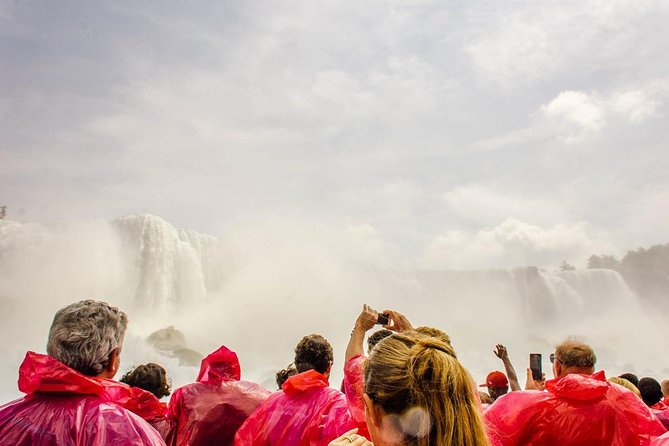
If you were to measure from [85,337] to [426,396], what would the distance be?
1.34 metres

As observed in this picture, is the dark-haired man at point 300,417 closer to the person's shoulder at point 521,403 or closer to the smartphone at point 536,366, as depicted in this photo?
the person's shoulder at point 521,403

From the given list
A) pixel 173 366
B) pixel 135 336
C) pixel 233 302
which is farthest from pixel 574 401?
pixel 233 302

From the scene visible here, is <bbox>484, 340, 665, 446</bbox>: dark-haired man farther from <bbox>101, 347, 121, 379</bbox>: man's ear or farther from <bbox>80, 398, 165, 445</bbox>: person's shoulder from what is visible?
<bbox>101, 347, 121, 379</bbox>: man's ear

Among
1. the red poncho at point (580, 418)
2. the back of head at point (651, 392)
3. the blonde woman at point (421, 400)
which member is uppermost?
the blonde woman at point (421, 400)

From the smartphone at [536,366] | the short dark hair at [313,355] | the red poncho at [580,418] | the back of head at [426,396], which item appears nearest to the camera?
the back of head at [426,396]

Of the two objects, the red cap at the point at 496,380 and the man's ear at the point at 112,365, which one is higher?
the man's ear at the point at 112,365

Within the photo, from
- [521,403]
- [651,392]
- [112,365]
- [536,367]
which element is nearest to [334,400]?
[521,403]

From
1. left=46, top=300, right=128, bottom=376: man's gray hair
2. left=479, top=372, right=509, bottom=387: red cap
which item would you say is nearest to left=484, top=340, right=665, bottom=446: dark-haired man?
left=479, top=372, right=509, bottom=387: red cap

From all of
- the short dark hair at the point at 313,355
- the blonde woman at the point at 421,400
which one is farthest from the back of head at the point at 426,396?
the short dark hair at the point at 313,355

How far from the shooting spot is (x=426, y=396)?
4.01ft

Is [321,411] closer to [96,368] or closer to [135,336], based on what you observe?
[96,368]

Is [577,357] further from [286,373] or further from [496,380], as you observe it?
[286,373]

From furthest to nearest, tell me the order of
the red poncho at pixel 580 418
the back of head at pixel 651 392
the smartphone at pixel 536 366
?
the back of head at pixel 651 392, the smartphone at pixel 536 366, the red poncho at pixel 580 418

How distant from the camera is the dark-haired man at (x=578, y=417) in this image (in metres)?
2.53
